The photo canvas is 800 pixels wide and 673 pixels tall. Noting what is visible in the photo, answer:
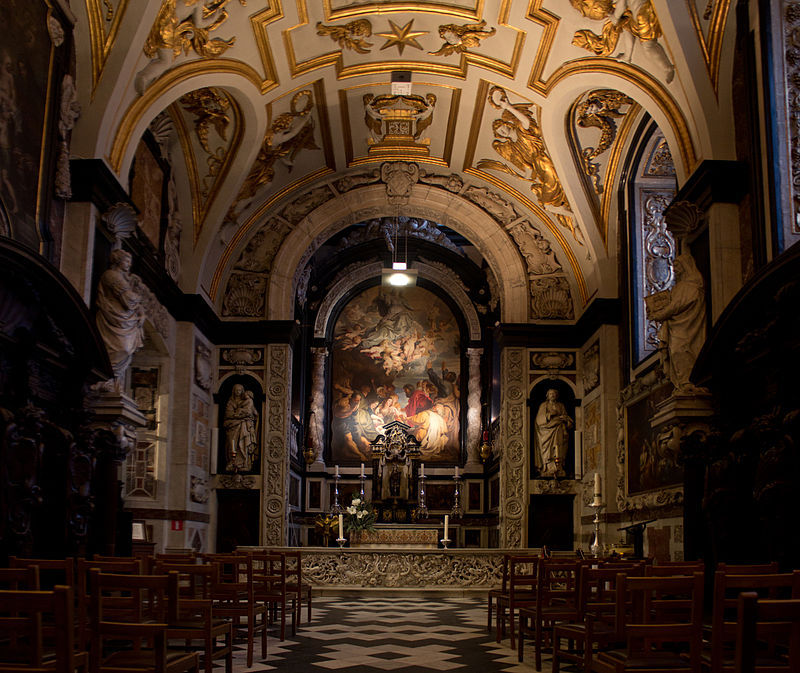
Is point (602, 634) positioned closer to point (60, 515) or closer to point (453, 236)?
point (60, 515)

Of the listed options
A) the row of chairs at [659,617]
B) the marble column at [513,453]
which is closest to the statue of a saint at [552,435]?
the marble column at [513,453]

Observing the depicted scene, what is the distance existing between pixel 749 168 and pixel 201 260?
9.80m

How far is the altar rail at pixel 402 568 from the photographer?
1577 cm

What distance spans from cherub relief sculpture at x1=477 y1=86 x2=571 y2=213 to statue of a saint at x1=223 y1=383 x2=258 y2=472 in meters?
6.63

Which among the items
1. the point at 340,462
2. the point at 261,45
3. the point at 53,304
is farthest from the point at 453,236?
the point at 53,304

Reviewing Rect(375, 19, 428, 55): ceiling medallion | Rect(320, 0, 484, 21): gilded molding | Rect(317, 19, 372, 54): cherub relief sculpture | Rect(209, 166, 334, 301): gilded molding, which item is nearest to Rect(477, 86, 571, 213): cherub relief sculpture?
Rect(375, 19, 428, 55): ceiling medallion

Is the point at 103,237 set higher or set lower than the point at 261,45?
lower

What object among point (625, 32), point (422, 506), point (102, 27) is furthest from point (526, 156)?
point (422, 506)

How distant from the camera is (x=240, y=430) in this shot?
1794 cm

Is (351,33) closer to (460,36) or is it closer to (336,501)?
(460,36)

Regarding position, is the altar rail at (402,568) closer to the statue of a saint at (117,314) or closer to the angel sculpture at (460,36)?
the statue of a saint at (117,314)

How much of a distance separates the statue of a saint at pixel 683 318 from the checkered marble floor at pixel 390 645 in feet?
12.3

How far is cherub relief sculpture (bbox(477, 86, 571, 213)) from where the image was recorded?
52.4 ft

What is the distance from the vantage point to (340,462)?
24.8 m
